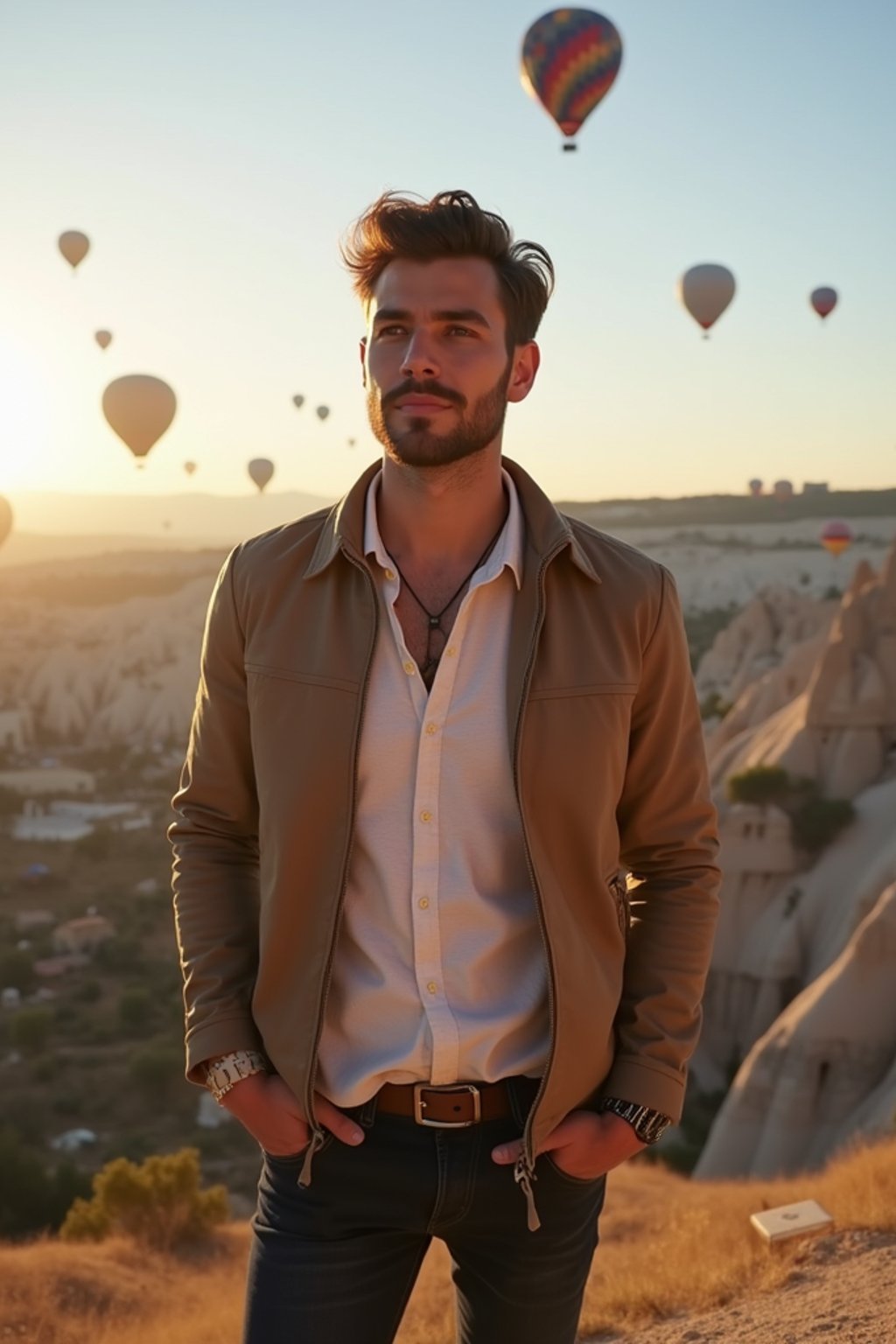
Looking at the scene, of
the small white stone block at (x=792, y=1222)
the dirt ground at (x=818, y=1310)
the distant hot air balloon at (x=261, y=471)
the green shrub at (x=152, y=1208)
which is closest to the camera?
the dirt ground at (x=818, y=1310)

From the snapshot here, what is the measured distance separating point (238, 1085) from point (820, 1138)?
1591 centimetres

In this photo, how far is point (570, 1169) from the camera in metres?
2.20

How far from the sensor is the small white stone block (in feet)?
19.8

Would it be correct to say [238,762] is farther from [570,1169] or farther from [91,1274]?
[91,1274]

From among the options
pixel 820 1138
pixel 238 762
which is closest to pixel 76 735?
pixel 820 1138

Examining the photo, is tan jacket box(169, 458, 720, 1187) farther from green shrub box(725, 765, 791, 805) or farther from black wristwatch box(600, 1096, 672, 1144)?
green shrub box(725, 765, 791, 805)

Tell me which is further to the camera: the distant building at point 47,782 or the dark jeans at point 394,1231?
the distant building at point 47,782

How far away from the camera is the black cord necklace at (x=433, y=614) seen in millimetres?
2223

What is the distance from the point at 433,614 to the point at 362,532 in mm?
181

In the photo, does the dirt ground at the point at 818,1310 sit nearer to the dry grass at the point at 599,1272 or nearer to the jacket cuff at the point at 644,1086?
the dry grass at the point at 599,1272

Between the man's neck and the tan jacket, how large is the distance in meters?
0.07

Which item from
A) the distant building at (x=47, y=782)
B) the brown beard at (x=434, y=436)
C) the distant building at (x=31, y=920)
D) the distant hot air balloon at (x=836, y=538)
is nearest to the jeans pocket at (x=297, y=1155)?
the brown beard at (x=434, y=436)

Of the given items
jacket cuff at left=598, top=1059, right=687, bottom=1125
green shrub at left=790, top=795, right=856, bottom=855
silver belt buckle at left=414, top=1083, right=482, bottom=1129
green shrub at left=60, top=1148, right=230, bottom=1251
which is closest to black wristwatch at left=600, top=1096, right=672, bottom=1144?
jacket cuff at left=598, top=1059, right=687, bottom=1125

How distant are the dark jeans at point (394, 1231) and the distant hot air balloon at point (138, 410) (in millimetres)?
25557
